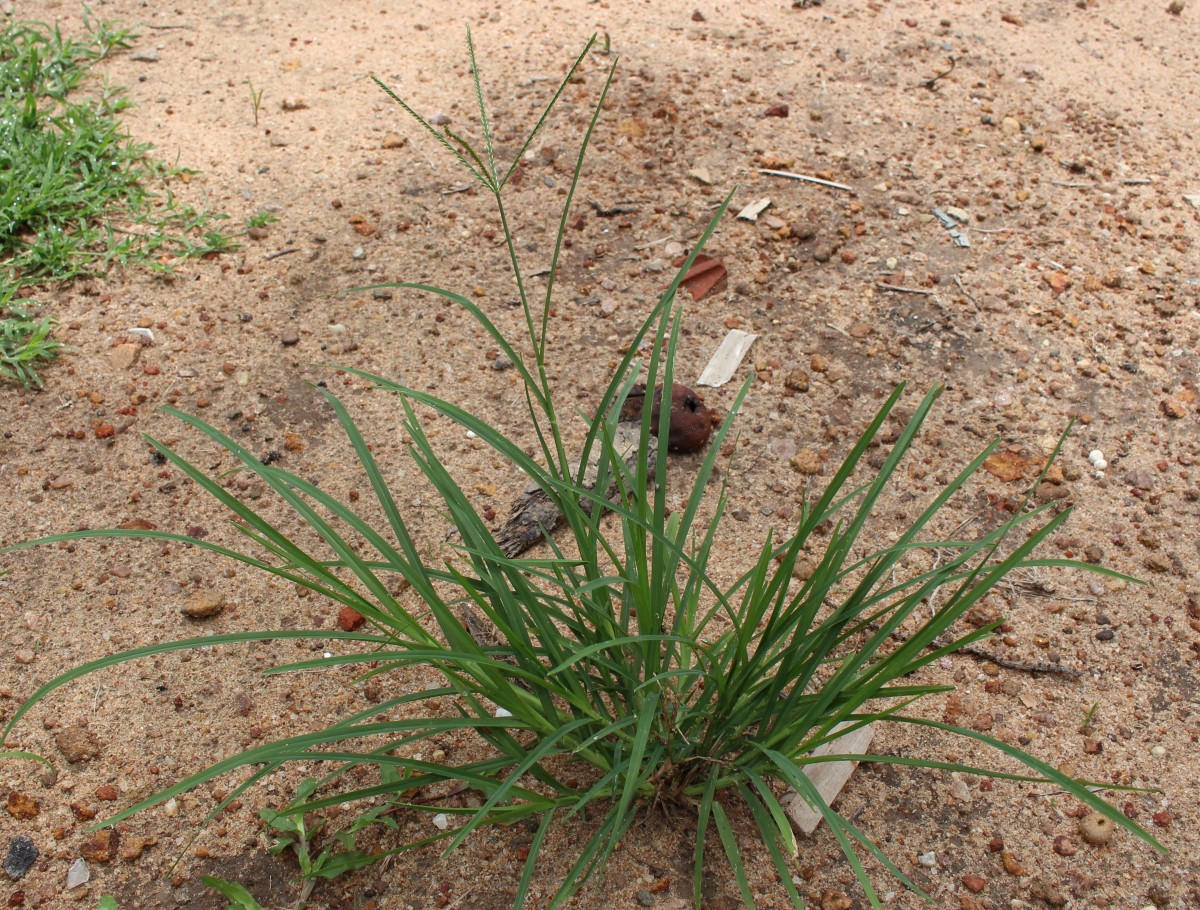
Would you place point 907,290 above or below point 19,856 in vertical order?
above

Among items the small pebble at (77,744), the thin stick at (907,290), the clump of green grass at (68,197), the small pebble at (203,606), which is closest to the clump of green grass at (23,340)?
the clump of green grass at (68,197)

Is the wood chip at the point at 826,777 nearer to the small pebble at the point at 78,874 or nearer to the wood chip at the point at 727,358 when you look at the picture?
the wood chip at the point at 727,358

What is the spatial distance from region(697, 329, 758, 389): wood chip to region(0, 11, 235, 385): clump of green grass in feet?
4.10

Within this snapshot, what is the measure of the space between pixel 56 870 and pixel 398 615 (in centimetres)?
71

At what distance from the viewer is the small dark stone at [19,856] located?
1.47 metres

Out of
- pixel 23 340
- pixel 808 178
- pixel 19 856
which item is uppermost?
pixel 808 178

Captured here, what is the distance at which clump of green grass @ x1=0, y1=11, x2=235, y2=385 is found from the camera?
2.49 meters

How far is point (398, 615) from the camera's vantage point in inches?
48.4

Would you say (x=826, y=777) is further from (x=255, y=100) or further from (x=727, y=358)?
(x=255, y=100)

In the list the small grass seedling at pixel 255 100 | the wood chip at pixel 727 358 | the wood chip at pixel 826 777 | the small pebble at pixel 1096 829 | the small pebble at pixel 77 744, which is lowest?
the small pebble at pixel 77 744

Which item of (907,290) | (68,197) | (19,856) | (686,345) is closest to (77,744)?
(19,856)

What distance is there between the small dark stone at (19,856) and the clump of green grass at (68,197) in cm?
110

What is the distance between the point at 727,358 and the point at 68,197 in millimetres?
1716

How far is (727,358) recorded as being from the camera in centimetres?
233
